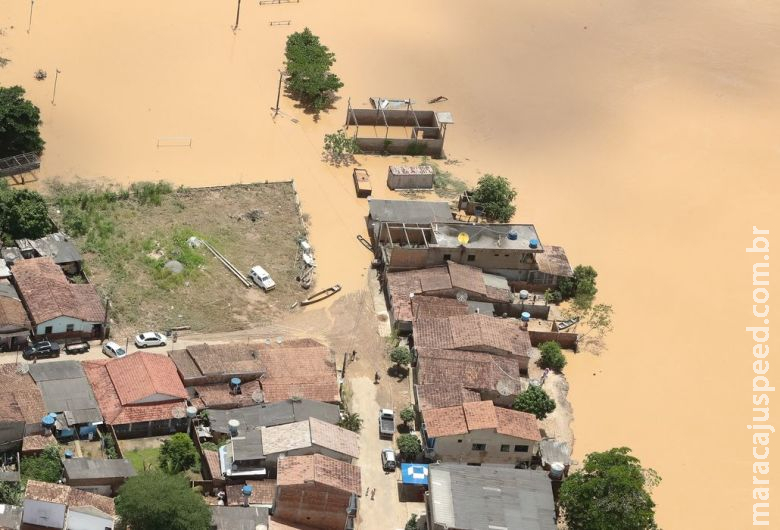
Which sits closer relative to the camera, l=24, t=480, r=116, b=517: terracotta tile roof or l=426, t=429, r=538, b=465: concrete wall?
l=24, t=480, r=116, b=517: terracotta tile roof

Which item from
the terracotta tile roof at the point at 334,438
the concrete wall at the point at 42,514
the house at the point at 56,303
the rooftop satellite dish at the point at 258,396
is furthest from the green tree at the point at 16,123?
the concrete wall at the point at 42,514

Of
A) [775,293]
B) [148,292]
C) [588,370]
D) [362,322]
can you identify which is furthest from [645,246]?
[148,292]

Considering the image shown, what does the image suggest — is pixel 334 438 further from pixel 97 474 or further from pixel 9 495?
pixel 9 495

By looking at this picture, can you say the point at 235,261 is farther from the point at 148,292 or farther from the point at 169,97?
the point at 169,97

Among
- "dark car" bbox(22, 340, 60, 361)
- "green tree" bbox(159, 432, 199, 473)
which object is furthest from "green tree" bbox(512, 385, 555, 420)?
"dark car" bbox(22, 340, 60, 361)

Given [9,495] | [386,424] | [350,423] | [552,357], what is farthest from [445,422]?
[9,495]

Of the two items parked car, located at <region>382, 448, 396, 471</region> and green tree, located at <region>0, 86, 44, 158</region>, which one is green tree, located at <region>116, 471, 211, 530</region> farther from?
green tree, located at <region>0, 86, 44, 158</region>
